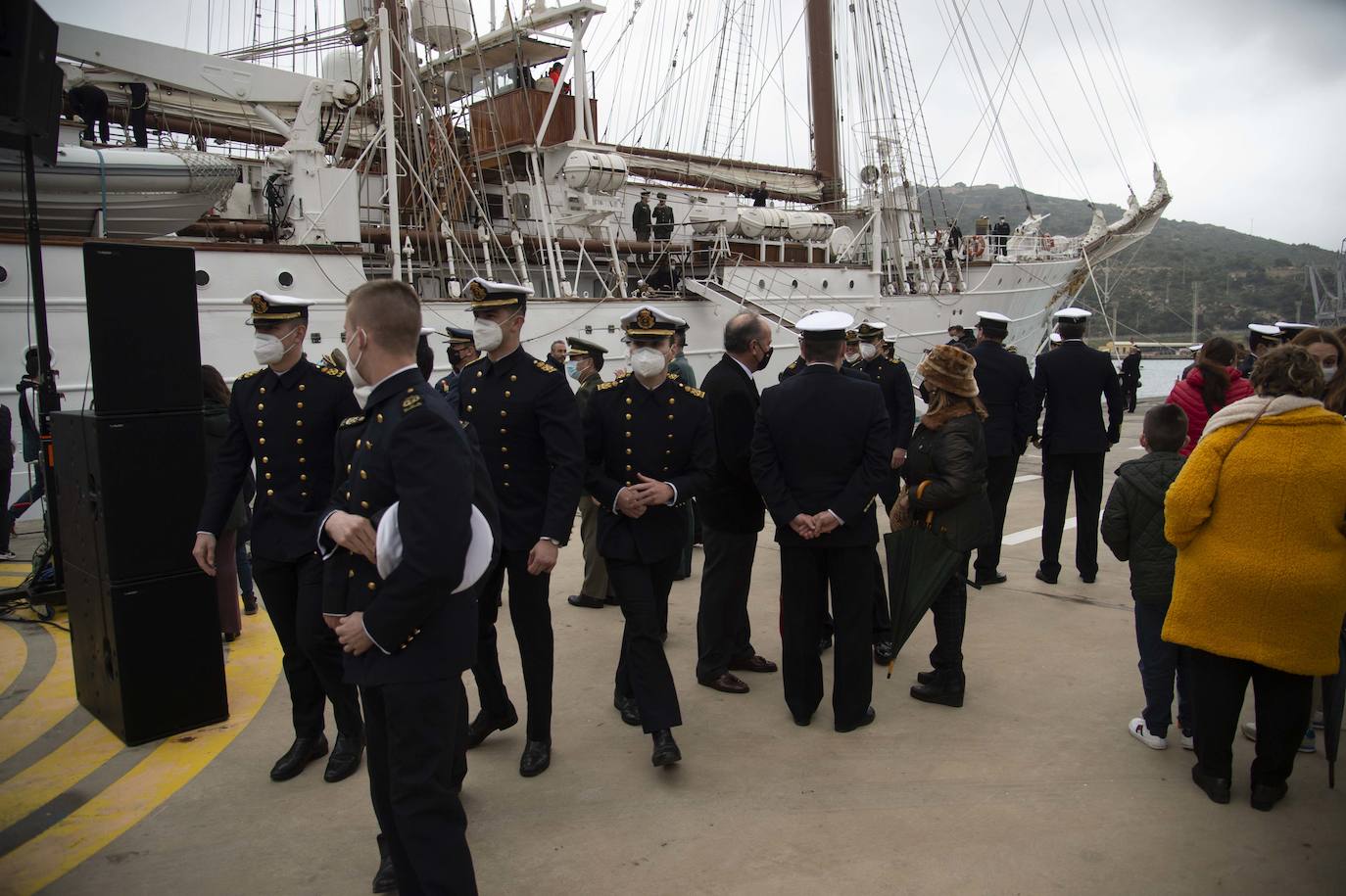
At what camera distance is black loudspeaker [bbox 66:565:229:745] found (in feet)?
11.6

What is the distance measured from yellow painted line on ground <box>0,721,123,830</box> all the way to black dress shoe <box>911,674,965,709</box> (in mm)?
3512

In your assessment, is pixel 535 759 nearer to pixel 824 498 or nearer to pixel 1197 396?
pixel 824 498

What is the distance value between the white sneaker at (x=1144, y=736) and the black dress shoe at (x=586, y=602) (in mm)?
3172

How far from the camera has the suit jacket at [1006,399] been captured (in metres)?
5.89

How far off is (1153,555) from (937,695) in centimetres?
115

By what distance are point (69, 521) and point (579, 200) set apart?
12519 millimetres

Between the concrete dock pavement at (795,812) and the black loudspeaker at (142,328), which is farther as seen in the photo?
the black loudspeaker at (142,328)

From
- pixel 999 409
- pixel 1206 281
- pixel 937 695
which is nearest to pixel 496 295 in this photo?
pixel 937 695

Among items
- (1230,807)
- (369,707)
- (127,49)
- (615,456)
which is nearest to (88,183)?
(127,49)

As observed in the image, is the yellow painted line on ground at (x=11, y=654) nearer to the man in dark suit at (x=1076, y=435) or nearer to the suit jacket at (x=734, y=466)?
the suit jacket at (x=734, y=466)

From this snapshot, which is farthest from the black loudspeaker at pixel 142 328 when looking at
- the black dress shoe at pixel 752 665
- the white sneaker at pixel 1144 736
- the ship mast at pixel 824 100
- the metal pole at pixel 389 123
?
the ship mast at pixel 824 100

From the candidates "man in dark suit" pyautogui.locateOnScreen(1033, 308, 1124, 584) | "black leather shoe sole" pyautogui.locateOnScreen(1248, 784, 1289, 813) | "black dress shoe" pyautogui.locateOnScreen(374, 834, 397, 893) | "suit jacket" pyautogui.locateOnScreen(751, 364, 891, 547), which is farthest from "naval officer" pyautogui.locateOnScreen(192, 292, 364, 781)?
"man in dark suit" pyautogui.locateOnScreen(1033, 308, 1124, 584)

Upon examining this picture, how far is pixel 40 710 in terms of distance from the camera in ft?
13.1

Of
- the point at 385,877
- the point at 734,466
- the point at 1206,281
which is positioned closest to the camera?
the point at 385,877
